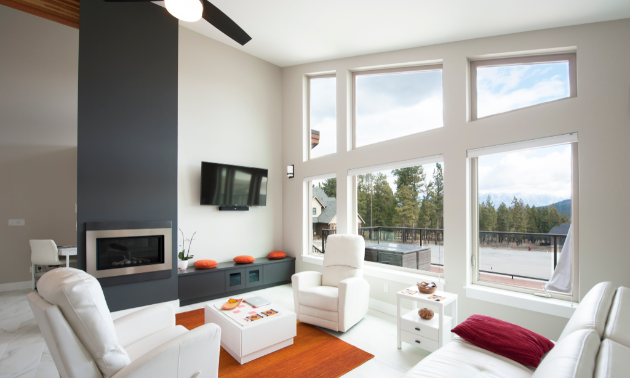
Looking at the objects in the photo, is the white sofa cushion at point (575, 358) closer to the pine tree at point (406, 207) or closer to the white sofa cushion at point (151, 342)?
the white sofa cushion at point (151, 342)

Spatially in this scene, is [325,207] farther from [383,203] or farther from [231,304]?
[231,304]

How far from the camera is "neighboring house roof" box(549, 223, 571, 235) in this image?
9.46ft

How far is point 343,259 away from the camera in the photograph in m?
4.08

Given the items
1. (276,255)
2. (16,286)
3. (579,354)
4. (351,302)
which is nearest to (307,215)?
(276,255)

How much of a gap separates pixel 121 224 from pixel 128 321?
1.85 m

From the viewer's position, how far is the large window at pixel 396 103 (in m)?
4.03

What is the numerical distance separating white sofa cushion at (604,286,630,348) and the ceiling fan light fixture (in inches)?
106

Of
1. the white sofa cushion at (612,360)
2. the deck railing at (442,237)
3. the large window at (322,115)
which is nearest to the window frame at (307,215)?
the deck railing at (442,237)

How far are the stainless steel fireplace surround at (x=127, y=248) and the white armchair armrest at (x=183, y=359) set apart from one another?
96.6 inches

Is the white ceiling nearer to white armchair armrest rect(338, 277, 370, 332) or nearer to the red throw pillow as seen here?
the red throw pillow

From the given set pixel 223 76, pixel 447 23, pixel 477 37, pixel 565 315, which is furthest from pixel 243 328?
pixel 223 76

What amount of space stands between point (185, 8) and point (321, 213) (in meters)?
4.09

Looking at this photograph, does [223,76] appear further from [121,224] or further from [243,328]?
[243,328]

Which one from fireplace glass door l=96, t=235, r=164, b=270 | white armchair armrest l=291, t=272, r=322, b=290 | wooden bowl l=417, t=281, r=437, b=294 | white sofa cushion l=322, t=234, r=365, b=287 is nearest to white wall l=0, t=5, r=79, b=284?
fireplace glass door l=96, t=235, r=164, b=270
